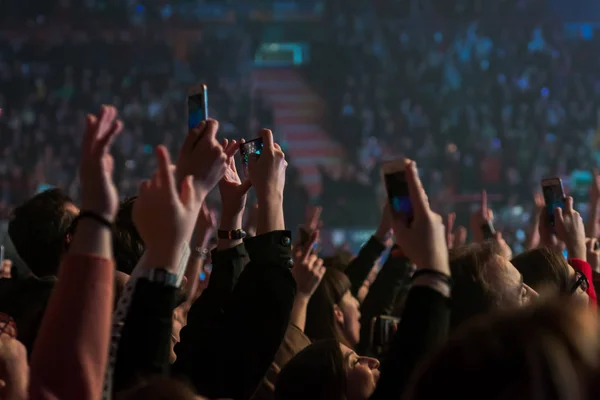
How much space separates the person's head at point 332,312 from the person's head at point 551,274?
770mm

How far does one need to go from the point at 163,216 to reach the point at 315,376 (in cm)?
72

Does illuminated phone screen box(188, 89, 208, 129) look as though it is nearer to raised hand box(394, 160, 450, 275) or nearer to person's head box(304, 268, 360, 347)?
raised hand box(394, 160, 450, 275)

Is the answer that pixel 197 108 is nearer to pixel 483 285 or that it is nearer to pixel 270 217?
pixel 270 217

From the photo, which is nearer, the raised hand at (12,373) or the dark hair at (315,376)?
the raised hand at (12,373)

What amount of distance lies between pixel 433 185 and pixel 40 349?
10.0 meters

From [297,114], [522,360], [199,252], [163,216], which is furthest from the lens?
[297,114]

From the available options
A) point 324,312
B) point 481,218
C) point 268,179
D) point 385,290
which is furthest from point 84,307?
point 481,218

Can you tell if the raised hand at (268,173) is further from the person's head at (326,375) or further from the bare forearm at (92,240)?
the bare forearm at (92,240)

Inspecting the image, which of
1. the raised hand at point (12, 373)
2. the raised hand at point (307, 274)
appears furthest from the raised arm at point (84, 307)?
the raised hand at point (307, 274)

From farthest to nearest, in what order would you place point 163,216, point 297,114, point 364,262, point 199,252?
point 297,114
point 364,262
point 199,252
point 163,216

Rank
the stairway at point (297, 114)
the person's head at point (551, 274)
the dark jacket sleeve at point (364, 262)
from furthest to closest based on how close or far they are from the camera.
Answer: the stairway at point (297, 114) < the dark jacket sleeve at point (364, 262) < the person's head at point (551, 274)

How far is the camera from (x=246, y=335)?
5.35 ft

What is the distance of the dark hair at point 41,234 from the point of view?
7.20 ft

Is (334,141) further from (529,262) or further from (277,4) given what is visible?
(529,262)
